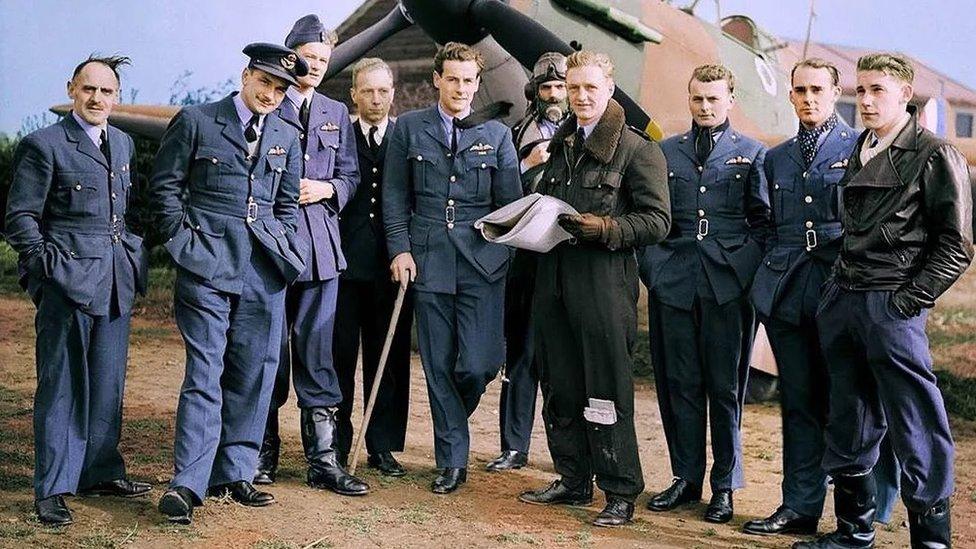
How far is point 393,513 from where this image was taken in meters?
4.34

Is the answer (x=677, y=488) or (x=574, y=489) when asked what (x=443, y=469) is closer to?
(x=574, y=489)

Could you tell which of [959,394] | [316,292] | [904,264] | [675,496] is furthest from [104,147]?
[959,394]

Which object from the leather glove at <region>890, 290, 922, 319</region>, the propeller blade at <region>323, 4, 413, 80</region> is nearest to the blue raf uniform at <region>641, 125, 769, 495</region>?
the leather glove at <region>890, 290, 922, 319</region>

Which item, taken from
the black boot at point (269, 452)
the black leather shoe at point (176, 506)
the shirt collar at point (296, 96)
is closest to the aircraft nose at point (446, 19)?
the shirt collar at point (296, 96)

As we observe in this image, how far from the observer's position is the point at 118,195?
4.23 metres

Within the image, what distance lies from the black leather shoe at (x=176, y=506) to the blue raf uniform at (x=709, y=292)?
6.36 feet

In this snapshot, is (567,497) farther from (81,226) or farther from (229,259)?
(81,226)

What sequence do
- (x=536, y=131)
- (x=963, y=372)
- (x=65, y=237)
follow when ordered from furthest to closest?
(x=963, y=372) < (x=536, y=131) < (x=65, y=237)

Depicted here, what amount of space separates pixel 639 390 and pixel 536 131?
3.64 m

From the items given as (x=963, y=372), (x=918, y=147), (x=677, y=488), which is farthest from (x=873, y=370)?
(x=963, y=372)

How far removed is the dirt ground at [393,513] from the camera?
12.9 feet

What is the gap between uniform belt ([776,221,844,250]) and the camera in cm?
422

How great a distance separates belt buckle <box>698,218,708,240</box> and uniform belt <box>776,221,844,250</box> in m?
0.32

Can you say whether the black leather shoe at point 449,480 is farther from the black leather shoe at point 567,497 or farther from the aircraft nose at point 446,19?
the aircraft nose at point 446,19
